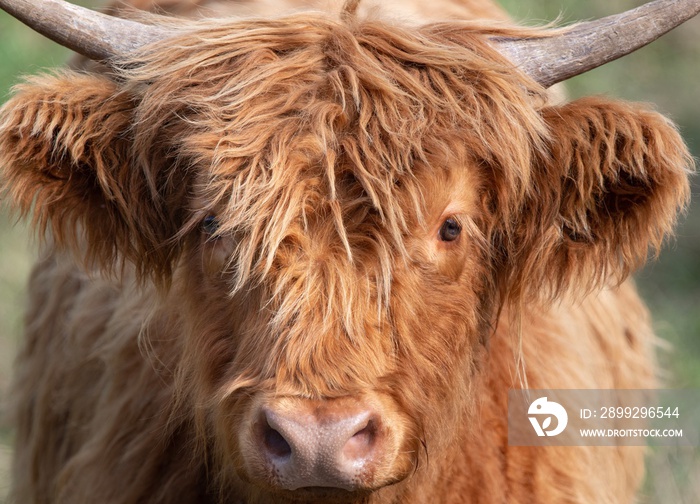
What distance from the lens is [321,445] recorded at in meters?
2.07

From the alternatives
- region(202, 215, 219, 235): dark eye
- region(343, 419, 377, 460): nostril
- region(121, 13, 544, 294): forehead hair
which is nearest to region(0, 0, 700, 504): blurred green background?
region(121, 13, 544, 294): forehead hair

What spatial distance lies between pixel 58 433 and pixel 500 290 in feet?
5.76

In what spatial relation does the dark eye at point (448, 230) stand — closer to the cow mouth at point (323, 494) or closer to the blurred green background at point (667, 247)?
the cow mouth at point (323, 494)

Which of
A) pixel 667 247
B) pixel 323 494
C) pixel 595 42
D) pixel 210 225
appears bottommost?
pixel 323 494

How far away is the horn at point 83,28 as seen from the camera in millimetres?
2502

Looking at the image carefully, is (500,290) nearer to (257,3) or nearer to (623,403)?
A: (623,403)

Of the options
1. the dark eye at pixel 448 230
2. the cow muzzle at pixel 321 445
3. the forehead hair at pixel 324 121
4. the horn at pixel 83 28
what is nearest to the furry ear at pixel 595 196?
the forehead hair at pixel 324 121

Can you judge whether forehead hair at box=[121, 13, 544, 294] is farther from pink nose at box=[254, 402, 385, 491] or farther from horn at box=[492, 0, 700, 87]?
pink nose at box=[254, 402, 385, 491]

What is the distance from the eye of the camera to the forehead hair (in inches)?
92.8

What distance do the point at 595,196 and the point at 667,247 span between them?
3.98 m

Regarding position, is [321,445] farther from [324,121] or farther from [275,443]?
[324,121]

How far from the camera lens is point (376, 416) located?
7.17ft

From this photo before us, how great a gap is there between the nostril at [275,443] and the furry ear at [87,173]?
776 millimetres

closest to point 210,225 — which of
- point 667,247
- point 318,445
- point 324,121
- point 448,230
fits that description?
point 324,121
